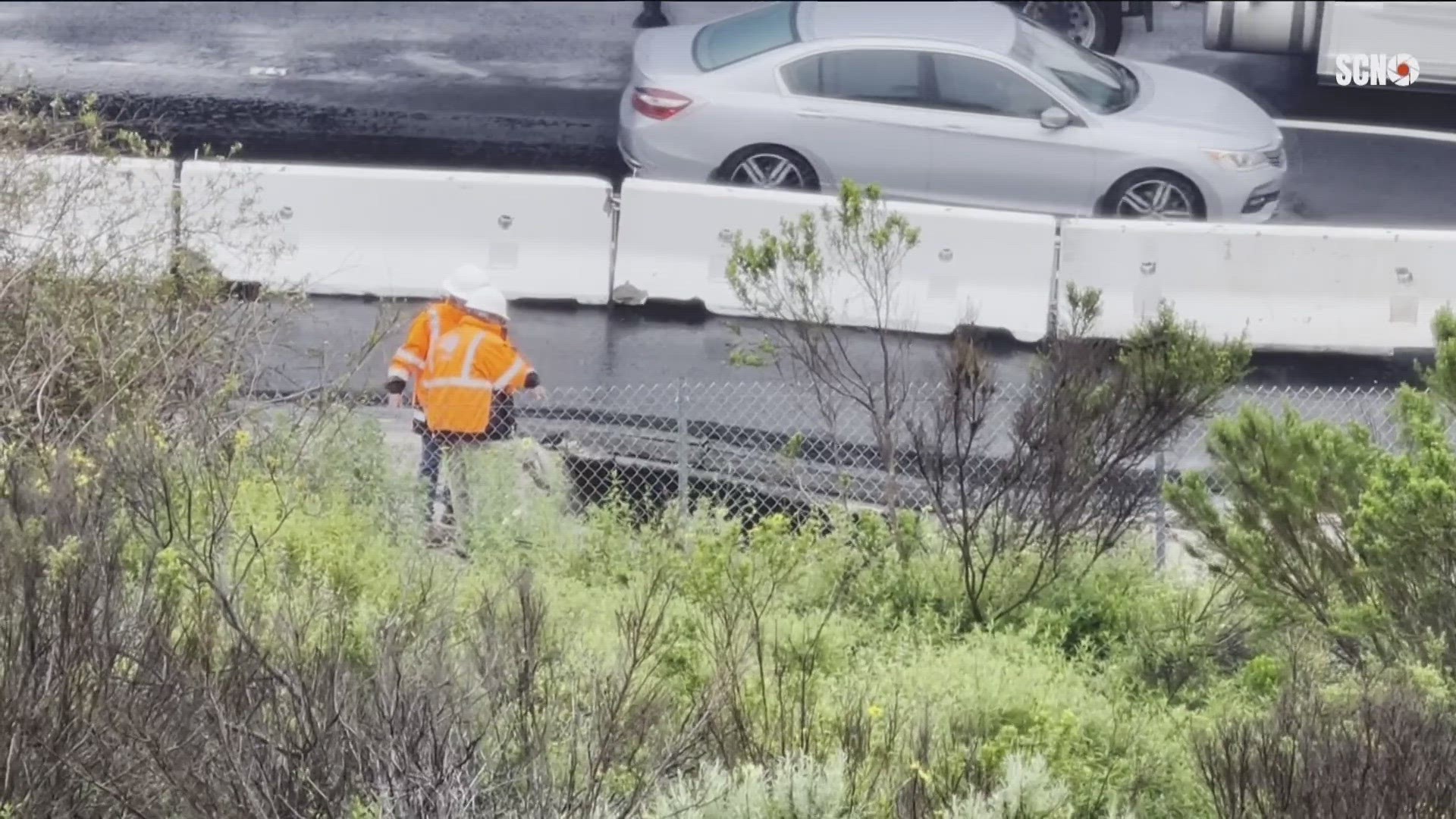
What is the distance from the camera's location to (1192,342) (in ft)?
27.7

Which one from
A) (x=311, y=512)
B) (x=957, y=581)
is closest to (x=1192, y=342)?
(x=957, y=581)

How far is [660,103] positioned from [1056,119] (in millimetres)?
2421

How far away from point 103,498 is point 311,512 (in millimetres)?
1552

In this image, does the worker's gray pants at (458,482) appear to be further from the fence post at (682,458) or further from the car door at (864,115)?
the car door at (864,115)

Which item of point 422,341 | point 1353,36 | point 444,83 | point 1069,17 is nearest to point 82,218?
point 422,341

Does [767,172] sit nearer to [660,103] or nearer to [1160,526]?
[660,103]

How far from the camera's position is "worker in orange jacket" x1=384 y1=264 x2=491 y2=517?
892 cm

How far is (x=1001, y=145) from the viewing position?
1198 centimetres

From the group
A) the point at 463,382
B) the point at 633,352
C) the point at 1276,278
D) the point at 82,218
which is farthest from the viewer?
the point at 1276,278

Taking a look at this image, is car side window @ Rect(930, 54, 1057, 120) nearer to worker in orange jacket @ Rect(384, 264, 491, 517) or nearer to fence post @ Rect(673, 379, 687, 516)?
fence post @ Rect(673, 379, 687, 516)

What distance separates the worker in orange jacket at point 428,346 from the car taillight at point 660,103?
131 inches

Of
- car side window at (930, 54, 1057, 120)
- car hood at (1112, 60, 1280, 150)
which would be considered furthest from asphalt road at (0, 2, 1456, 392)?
car side window at (930, 54, 1057, 120)

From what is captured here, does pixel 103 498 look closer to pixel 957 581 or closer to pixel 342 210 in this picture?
pixel 957 581

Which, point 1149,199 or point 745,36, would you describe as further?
point 745,36
